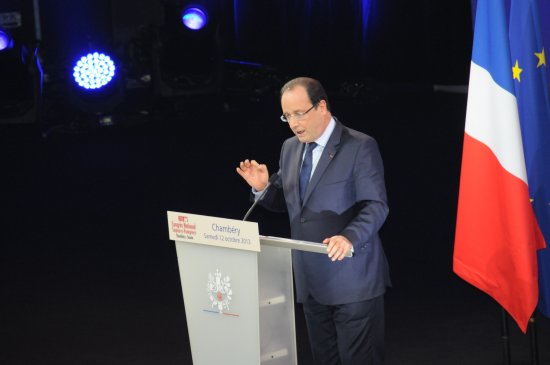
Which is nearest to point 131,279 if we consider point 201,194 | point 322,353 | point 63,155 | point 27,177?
point 201,194

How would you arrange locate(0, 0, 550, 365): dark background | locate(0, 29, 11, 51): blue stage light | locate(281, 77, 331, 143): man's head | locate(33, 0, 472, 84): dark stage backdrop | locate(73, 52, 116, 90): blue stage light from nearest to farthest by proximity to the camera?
locate(281, 77, 331, 143): man's head → locate(0, 0, 550, 365): dark background → locate(0, 29, 11, 51): blue stage light → locate(73, 52, 116, 90): blue stage light → locate(33, 0, 472, 84): dark stage backdrop

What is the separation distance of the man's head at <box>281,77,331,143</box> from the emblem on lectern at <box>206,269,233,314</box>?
20.8 inches

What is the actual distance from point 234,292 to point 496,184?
1024 mm

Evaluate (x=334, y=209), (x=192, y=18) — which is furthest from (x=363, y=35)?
(x=334, y=209)

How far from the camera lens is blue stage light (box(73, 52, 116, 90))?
1016cm

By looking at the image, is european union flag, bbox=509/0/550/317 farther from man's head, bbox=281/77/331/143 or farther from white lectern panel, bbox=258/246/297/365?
white lectern panel, bbox=258/246/297/365

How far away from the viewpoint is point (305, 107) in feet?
10.1

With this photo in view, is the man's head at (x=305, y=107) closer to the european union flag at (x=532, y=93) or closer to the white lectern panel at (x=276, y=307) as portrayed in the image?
the white lectern panel at (x=276, y=307)

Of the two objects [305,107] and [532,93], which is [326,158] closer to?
[305,107]

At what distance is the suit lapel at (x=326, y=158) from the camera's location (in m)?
3.18

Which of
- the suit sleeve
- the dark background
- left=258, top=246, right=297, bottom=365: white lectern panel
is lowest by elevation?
the dark background

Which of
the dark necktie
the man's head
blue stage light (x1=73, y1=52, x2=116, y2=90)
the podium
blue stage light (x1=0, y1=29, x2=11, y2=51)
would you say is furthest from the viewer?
blue stage light (x1=73, y1=52, x2=116, y2=90)

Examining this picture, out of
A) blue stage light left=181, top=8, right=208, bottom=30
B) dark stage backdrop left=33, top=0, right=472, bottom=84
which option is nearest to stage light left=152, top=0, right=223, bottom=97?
blue stage light left=181, top=8, right=208, bottom=30

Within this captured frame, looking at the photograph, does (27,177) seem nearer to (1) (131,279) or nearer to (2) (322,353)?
(1) (131,279)
